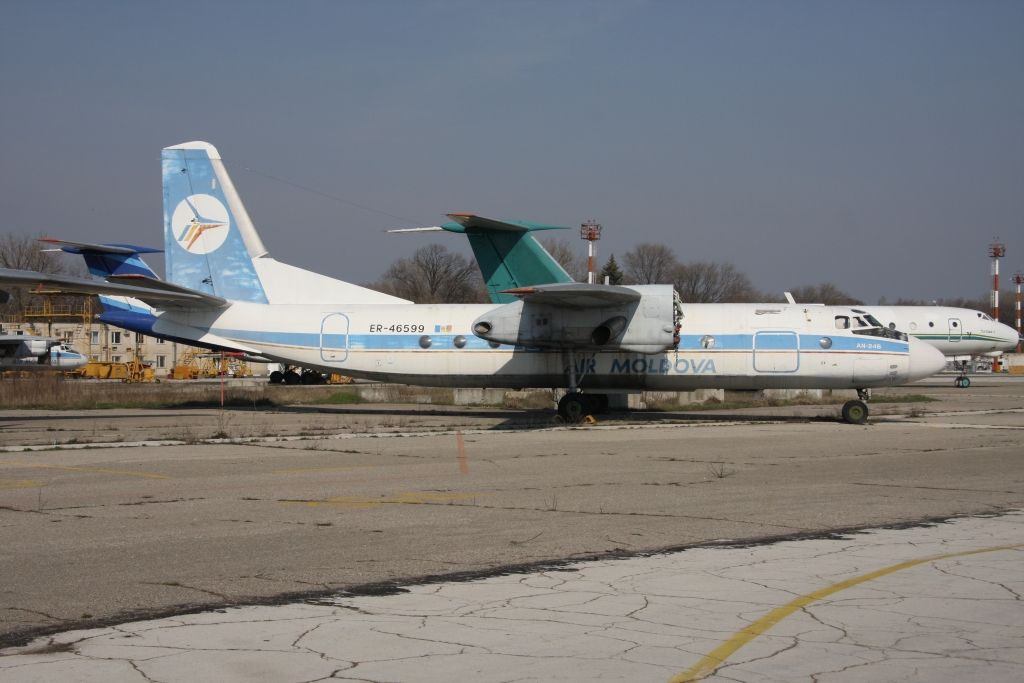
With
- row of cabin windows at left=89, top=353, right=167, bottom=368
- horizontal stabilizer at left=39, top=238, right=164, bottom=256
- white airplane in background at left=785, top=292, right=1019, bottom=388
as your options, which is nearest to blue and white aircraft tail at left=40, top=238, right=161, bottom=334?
horizontal stabilizer at left=39, top=238, right=164, bottom=256

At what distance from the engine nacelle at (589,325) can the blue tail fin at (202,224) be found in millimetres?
8300

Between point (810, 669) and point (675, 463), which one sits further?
point (675, 463)

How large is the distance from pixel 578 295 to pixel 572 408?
11.3 ft

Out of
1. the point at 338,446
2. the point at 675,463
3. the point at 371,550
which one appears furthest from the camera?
the point at 338,446

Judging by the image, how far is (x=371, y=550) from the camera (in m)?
9.62

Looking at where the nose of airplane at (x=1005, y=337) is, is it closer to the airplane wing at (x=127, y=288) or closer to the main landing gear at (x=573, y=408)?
the main landing gear at (x=573, y=408)

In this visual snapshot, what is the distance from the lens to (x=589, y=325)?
26.6 m

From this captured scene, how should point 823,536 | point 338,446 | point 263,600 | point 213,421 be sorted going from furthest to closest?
point 213,421, point 338,446, point 823,536, point 263,600

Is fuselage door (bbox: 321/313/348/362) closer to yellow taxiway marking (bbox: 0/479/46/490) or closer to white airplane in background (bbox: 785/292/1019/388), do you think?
yellow taxiway marking (bbox: 0/479/46/490)

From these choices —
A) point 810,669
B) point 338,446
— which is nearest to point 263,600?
point 810,669

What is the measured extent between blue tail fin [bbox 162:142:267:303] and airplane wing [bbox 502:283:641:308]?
954 cm

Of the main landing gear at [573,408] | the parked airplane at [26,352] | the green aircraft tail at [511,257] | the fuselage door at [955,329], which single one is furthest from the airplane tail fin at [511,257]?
the parked airplane at [26,352]

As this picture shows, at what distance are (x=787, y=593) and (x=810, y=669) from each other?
6.97ft

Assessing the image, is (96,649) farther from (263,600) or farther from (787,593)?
(787,593)
